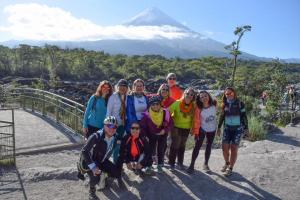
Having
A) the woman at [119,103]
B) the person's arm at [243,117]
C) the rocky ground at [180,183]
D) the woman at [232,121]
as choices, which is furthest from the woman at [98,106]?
the person's arm at [243,117]

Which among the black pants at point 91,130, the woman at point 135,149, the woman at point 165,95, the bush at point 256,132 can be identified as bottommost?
the bush at point 256,132

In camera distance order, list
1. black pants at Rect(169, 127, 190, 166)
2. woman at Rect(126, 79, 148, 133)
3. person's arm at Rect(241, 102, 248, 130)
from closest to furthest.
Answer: woman at Rect(126, 79, 148, 133) → black pants at Rect(169, 127, 190, 166) → person's arm at Rect(241, 102, 248, 130)

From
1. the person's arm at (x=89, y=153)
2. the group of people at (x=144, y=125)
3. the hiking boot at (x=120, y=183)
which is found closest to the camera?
the person's arm at (x=89, y=153)

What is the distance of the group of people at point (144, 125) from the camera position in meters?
6.43

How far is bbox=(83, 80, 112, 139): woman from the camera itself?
709 cm

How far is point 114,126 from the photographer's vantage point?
6.31 metres

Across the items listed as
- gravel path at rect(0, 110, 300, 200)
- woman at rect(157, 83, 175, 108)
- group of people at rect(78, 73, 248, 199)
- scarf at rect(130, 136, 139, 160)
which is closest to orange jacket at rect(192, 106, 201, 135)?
group of people at rect(78, 73, 248, 199)

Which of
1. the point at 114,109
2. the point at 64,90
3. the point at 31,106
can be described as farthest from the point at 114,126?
the point at 64,90

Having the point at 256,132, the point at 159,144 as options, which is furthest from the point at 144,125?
the point at 256,132

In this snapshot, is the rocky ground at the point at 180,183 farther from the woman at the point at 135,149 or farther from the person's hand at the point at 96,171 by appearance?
the person's hand at the point at 96,171

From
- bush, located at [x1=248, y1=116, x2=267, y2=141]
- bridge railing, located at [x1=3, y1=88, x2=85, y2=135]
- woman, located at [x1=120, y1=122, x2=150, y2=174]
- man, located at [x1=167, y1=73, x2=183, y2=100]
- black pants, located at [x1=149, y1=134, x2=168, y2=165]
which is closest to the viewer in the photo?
woman, located at [x1=120, y1=122, x2=150, y2=174]

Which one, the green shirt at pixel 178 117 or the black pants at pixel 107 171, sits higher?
the green shirt at pixel 178 117

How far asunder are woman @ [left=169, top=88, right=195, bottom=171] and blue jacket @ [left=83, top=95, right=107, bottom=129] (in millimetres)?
1197

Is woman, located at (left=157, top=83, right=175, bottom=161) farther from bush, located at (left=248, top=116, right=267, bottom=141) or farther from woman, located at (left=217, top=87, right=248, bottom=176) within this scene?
bush, located at (left=248, top=116, right=267, bottom=141)
